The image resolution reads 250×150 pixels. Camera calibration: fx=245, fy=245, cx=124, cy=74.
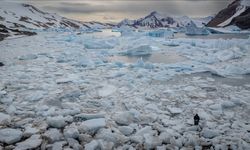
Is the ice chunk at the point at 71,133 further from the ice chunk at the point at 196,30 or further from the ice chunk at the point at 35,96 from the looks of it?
the ice chunk at the point at 196,30

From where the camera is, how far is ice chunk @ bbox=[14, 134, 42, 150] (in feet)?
11.3

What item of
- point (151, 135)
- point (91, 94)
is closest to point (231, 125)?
point (151, 135)

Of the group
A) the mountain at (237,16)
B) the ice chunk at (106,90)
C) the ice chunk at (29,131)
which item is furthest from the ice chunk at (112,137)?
the mountain at (237,16)

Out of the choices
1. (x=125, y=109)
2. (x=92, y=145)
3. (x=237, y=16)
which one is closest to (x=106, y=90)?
(x=125, y=109)

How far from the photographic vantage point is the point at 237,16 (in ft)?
206

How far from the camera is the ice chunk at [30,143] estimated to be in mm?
3455

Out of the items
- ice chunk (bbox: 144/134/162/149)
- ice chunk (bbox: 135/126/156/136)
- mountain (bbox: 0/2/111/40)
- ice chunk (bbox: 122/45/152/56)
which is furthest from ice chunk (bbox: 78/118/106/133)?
mountain (bbox: 0/2/111/40)

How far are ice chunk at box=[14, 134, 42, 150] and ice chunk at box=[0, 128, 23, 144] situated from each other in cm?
14

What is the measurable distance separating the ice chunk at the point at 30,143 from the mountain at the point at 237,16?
5409cm

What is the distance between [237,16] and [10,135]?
68.4m

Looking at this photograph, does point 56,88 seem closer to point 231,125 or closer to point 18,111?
point 18,111

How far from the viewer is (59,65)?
10008mm

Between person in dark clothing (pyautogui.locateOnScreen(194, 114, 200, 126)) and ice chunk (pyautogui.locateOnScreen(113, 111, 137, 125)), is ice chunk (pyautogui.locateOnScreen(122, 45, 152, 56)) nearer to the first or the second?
ice chunk (pyautogui.locateOnScreen(113, 111, 137, 125))

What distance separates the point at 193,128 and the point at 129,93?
7.42ft
